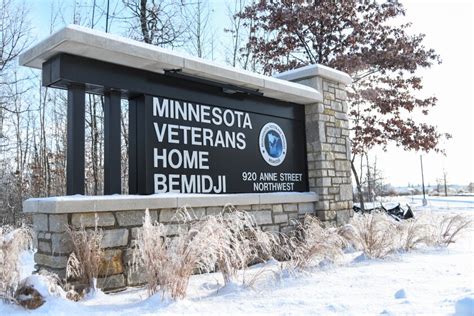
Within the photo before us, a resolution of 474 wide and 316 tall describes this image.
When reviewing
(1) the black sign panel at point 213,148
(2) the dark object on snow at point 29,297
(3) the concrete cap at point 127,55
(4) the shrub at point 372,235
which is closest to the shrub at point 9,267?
(2) the dark object on snow at point 29,297

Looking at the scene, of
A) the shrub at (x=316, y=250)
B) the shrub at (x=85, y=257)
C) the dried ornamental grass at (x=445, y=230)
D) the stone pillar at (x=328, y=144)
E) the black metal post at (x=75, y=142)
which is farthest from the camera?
the stone pillar at (x=328, y=144)

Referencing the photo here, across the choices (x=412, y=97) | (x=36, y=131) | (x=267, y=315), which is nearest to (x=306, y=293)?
(x=267, y=315)

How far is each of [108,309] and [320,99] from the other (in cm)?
535

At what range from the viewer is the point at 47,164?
46.8 feet

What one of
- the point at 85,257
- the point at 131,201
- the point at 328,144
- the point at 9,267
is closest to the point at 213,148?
the point at 131,201

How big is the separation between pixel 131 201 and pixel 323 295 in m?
2.29

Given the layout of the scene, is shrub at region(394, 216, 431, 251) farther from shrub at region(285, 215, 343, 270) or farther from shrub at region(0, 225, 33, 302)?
shrub at region(0, 225, 33, 302)

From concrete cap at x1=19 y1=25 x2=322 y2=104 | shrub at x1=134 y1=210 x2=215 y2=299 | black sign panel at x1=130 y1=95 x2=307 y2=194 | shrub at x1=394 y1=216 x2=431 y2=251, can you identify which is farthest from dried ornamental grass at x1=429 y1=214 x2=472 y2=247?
shrub at x1=134 y1=210 x2=215 y2=299

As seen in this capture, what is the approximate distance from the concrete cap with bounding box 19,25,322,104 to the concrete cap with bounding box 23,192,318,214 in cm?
160

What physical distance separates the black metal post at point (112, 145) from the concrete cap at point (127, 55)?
0.48m

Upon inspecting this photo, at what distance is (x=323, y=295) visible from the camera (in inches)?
159

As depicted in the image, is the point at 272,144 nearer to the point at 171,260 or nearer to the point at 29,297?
Answer: the point at 171,260

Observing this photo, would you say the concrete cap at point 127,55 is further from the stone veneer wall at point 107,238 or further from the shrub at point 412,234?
the shrub at point 412,234

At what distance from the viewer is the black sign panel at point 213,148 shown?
540 cm
